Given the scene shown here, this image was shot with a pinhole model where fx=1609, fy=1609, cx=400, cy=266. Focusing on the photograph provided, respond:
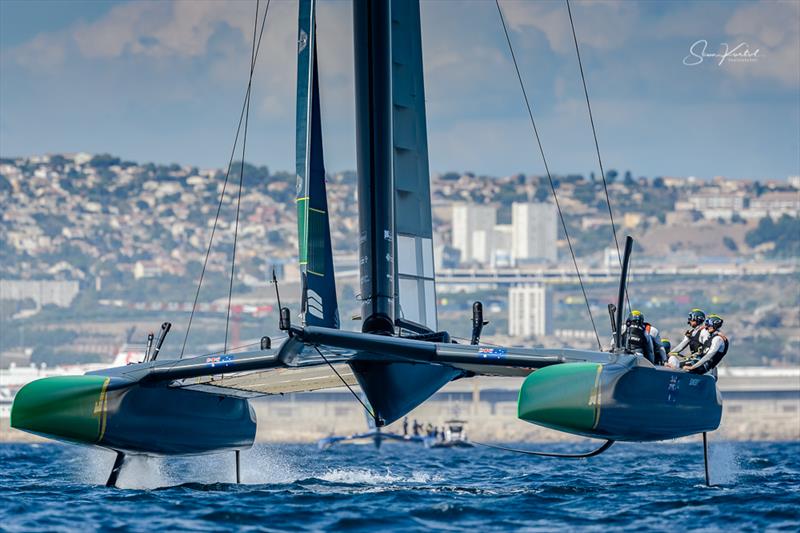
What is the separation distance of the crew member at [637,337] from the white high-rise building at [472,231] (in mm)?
114517

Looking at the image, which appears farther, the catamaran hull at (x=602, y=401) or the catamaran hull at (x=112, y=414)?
→ the catamaran hull at (x=112, y=414)

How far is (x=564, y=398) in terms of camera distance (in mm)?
9648

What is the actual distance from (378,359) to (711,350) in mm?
2506

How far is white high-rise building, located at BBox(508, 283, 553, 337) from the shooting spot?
9931cm

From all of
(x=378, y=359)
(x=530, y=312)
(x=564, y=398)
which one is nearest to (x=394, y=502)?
(x=378, y=359)

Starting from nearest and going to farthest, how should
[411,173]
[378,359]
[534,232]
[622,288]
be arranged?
[622,288], [378,359], [411,173], [534,232]

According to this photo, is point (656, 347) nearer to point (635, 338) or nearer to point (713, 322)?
point (635, 338)

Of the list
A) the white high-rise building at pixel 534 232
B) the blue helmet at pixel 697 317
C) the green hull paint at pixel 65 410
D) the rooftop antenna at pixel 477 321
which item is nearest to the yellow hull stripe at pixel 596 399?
the rooftop antenna at pixel 477 321

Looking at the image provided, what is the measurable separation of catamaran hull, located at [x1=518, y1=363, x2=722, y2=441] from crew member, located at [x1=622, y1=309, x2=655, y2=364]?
0.99 feet

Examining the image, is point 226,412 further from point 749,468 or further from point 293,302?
point 293,302

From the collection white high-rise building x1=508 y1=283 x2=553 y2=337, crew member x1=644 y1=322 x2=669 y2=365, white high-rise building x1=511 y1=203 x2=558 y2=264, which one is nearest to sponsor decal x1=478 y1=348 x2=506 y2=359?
crew member x1=644 y1=322 x2=669 y2=365

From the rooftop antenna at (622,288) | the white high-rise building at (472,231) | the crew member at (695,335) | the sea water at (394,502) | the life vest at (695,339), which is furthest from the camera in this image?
the white high-rise building at (472,231)

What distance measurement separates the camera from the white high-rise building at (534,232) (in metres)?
124

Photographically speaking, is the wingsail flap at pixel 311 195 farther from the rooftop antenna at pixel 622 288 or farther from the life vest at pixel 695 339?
the life vest at pixel 695 339
